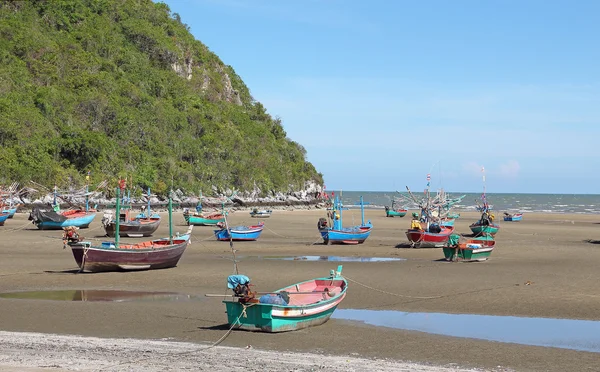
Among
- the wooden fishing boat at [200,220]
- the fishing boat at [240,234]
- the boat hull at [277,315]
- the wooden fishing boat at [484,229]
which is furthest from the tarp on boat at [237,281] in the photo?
the wooden fishing boat at [200,220]

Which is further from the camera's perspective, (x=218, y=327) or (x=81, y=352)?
(x=218, y=327)

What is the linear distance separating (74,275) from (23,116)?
68.5 meters

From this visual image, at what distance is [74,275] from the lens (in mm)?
28969

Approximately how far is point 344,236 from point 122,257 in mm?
19173

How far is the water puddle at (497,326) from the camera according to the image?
58.0ft

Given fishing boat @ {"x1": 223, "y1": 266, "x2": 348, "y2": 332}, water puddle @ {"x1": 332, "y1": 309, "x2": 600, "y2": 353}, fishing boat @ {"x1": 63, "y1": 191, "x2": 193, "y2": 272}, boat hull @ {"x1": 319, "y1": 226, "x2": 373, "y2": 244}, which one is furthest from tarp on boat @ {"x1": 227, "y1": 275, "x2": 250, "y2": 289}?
boat hull @ {"x1": 319, "y1": 226, "x2": 373, "y2": 244}

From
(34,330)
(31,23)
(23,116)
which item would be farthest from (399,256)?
(31,23)

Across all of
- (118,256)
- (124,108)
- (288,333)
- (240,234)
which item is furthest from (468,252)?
(124,108)

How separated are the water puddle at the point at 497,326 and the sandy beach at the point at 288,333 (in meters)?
0.61

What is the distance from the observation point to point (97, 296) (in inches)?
937

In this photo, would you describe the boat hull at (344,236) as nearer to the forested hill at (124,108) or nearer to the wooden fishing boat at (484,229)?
the wooden fishing boat at (484,229)

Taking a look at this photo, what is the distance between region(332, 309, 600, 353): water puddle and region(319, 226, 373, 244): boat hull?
24.0m

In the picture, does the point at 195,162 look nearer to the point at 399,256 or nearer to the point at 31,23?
the point at 31,23

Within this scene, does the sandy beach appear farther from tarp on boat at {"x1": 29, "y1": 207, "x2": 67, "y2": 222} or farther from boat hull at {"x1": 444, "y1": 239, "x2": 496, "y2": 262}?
tarp on boat at {"x1": 29, "y1": 207, "x2": 67, "y2": 222}
